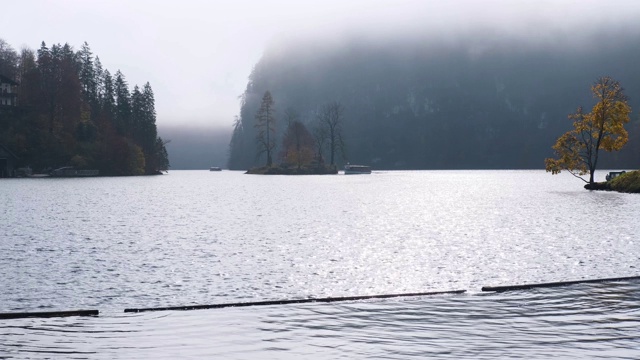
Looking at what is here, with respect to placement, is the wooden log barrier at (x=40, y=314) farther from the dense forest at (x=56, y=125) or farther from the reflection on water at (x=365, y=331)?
the dense forest at (x=56, y=125)

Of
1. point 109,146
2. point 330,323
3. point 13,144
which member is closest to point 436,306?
point 330,323

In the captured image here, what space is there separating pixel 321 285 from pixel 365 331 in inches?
328

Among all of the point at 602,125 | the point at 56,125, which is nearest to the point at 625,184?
the point at 602,125

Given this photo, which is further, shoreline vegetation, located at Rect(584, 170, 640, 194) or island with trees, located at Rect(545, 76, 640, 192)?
island with trees, located at Rect(545, 76, 640, 192)

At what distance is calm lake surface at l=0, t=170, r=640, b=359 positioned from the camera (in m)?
13.2

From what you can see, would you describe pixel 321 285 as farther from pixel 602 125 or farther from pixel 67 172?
pixel 67 172

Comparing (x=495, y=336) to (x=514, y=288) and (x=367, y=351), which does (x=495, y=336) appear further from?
(x=514, y=288)

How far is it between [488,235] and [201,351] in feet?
98.2

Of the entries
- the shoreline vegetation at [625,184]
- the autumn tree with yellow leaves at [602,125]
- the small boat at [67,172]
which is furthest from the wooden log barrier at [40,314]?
the small boat at [67,172]

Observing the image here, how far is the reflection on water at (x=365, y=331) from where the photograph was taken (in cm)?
1259

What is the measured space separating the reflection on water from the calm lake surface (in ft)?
0.17

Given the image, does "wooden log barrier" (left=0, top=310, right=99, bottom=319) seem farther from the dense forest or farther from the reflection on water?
the dense forest

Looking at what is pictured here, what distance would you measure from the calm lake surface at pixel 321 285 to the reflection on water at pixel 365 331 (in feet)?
0.17

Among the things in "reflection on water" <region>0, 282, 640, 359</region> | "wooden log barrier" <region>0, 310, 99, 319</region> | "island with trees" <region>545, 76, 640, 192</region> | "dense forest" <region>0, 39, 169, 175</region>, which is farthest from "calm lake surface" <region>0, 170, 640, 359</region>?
"dense forest" <region>0, 39, 169, 175</region>
